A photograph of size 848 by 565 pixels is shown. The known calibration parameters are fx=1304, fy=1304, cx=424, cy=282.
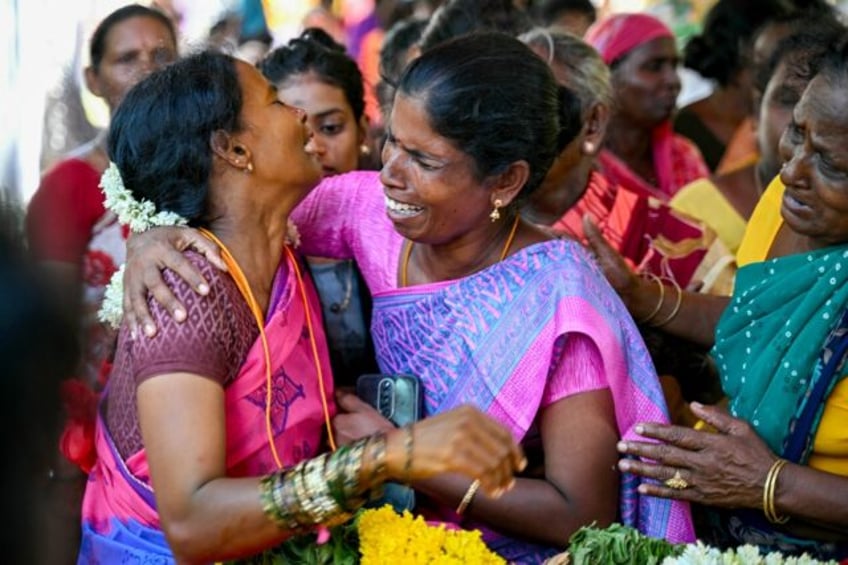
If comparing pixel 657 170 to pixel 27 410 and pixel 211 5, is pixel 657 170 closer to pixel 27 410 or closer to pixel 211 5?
pixel 211 5

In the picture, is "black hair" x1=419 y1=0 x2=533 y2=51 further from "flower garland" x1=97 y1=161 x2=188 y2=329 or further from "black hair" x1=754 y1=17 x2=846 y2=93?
"flower garland" x1=97 y1=161 x2=188 y2=329

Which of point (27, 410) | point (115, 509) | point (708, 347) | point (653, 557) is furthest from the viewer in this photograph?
point (708, 347)

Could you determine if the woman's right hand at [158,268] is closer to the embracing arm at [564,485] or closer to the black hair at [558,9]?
A: the embracing arm at [564,485]

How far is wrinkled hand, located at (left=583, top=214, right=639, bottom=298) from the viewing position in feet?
11.4

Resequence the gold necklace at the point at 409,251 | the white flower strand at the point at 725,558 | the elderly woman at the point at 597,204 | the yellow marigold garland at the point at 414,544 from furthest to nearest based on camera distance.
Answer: the elderly woman at the point at 597,204 < the gold necklace at the point at 409,251 < the yellow marigold garland at the point at 414,544 < the white flower strand at the point at 725,558

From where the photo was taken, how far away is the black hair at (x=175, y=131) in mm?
2699

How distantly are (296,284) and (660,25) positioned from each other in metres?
3.35

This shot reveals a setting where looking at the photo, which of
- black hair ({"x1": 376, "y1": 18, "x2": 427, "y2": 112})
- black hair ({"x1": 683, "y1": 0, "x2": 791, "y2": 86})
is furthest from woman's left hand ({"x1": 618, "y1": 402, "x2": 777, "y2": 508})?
black hair ({"x1": 683, "y1": 0, "x2": 791, "y2": 86})

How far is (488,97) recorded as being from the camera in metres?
2.88

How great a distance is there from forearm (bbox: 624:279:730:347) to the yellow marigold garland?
1077 mm

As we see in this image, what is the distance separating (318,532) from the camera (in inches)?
104

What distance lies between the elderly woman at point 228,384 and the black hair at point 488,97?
303 millimetres

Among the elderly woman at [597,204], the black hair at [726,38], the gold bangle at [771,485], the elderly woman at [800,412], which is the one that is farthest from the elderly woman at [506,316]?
the black hair at [726,38]

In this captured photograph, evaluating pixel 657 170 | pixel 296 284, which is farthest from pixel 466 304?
A: pixel 657 170
